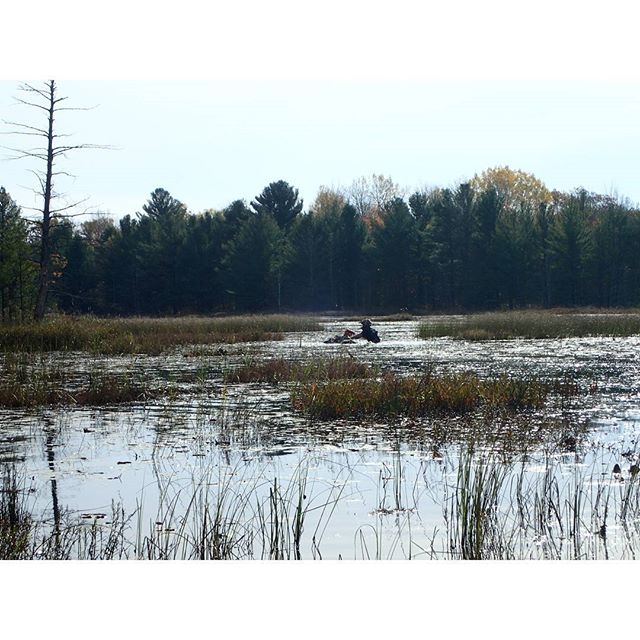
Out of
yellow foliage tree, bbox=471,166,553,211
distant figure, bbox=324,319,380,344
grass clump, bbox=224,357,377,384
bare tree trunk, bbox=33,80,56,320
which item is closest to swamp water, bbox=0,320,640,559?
grass clump, bbox=224,357,377,384

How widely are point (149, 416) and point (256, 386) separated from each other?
3195 mm

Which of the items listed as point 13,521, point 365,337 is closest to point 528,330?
point 365,337

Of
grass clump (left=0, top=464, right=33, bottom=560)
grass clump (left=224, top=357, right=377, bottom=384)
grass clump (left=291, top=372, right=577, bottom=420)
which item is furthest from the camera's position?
grass clump (left=224, top=357, right=377, bottom=384)

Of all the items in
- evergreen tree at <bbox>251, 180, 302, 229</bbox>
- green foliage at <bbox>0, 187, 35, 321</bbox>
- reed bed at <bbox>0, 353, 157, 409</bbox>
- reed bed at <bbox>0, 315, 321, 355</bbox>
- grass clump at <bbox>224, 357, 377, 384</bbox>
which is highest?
evergreen tree at <bbox>251, 180, 302, 229</bbox>

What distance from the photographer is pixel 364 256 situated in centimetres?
6309

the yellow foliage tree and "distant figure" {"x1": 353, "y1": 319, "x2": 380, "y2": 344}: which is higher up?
the yellow foliage tree

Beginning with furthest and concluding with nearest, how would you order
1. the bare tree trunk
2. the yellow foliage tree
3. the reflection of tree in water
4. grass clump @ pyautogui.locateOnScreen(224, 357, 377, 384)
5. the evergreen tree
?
the yellow foliage tree
the evergreen tree
the bare tree trunk
grass clump @ pyautogui.locateOnScreen(224, 357, 377, 384)
the reflection of tree in water

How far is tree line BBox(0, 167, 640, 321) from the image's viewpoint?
57281 mm

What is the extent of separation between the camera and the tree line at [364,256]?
57281 millimetres

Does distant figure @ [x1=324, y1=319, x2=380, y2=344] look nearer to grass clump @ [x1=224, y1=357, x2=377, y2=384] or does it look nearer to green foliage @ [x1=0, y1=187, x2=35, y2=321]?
grass clump @ [x1=224, y1=357, x2=377, y2=384]

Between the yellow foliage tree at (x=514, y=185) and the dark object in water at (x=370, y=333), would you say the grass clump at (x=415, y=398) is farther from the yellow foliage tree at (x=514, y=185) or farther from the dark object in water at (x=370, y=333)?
the yellow foliage tree at (x=514, y=185)

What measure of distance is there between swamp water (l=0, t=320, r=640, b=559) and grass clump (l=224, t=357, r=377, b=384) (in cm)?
178

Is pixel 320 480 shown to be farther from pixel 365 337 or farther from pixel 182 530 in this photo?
pixel 365 337

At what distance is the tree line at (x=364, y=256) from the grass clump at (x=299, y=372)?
140 ft
